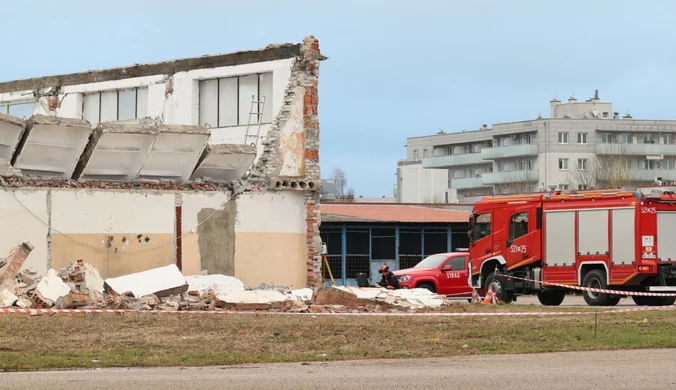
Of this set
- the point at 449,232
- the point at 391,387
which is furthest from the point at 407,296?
the point at 449,232

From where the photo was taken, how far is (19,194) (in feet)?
94.7

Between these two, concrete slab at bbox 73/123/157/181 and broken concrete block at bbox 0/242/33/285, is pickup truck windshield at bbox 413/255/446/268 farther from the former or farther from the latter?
broken concrete block at bbox 0/242/33/285

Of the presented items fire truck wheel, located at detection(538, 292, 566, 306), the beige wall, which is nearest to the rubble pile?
the beige wall

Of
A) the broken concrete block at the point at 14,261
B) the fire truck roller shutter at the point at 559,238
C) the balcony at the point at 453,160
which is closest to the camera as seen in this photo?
the broken concrete block at the point at 14,261

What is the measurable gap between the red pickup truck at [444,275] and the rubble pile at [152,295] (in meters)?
7.00

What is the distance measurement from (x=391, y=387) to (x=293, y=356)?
4.00 m

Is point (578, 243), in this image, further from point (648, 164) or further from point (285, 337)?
point (648, 164)

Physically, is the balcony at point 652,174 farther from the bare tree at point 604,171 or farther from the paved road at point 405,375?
the paved road at point 405,375

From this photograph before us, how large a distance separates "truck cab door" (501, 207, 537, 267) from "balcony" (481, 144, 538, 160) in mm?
82509

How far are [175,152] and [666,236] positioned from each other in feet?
39.7

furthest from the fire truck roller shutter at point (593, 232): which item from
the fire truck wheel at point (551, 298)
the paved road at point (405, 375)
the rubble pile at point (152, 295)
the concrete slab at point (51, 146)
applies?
the paved road at point (405, 375)

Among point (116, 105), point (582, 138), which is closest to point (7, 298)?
point (116, 105)

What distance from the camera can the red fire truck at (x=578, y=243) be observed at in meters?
30.6

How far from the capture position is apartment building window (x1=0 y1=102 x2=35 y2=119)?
4384 cm
